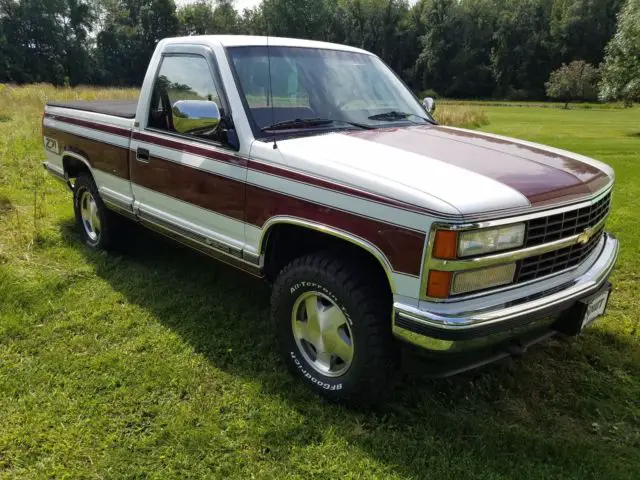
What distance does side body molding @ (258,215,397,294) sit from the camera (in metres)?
2.56

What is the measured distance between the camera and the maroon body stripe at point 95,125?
4.32 m

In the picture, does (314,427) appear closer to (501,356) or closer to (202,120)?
(501,356)

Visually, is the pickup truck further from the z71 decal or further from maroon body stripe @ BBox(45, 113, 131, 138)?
the z71 decal

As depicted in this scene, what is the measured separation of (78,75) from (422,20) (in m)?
49.0

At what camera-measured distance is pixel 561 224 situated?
271cm

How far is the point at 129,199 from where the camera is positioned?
439 centimetres

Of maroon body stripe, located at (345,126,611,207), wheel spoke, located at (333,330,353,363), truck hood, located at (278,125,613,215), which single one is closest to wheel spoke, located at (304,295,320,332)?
wheel spoke, located at (333,330,353,363)

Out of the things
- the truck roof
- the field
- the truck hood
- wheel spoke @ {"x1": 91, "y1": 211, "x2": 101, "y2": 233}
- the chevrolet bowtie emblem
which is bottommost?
the field

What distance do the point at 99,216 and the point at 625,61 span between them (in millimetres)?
28904

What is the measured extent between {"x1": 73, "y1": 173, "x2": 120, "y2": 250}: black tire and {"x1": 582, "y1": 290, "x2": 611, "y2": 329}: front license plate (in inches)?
158

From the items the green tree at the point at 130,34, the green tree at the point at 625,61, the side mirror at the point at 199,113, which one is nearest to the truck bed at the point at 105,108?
the side mirror at the point at 199,113

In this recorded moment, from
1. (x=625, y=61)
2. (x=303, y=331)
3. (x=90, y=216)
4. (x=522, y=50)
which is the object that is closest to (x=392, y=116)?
(x=303, y=331)

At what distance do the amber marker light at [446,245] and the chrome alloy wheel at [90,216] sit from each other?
3.76 metres

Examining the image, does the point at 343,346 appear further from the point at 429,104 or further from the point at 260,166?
the point at 429,104
